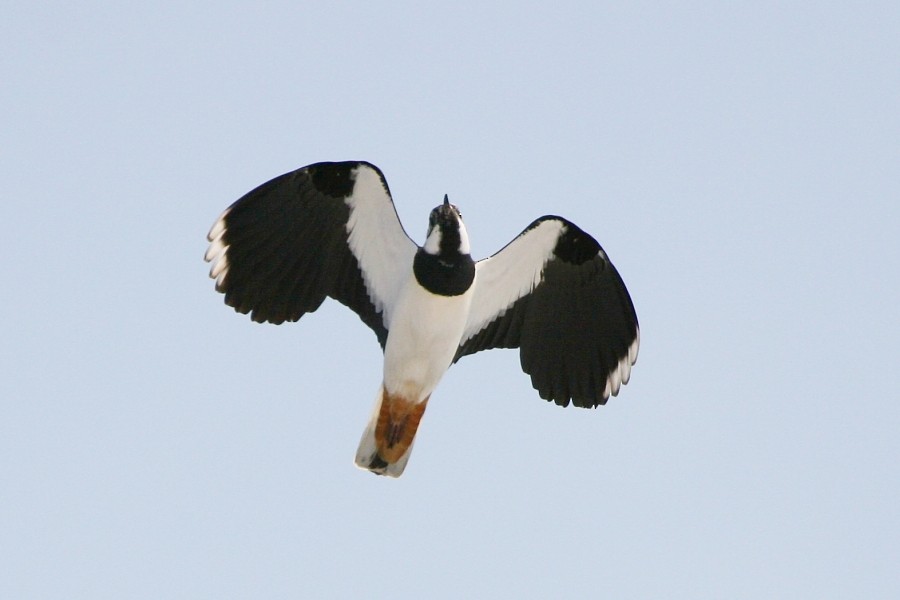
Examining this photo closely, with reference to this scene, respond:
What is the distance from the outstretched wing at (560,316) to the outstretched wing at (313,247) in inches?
24.4

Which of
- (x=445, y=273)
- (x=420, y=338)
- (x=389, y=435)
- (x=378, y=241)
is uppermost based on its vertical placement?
(x=378, y=241)

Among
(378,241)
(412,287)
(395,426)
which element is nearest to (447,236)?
(412,287)

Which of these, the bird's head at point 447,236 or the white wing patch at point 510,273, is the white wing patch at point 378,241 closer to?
the bird's head at point 447,236

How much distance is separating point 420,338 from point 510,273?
0.90 m

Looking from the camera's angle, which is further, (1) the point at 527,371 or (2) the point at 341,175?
(1) the point at 527,371

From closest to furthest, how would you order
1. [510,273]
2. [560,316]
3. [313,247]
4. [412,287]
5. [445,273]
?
[445,273]
[412,287]
[313,247]
[510,273]
[560,316]

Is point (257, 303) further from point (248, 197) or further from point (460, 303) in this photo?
point (460, 303)

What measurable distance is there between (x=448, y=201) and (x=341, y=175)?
676 mm

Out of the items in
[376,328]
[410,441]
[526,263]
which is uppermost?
[526,263]

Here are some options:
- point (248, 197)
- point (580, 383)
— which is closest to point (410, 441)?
point (580, 383)

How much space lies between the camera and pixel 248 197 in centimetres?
963

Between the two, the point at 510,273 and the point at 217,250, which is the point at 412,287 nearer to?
the point at 510,273

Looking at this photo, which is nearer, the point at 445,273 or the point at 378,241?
Result: the point at 445,273

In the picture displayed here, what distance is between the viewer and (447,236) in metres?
9.47
